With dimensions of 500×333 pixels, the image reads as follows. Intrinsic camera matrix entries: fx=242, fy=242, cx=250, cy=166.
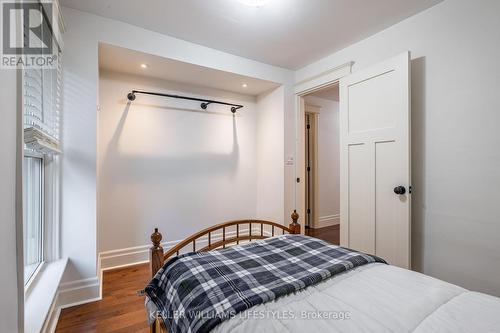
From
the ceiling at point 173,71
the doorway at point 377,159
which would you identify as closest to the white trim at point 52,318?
the ceiling at point 173,71

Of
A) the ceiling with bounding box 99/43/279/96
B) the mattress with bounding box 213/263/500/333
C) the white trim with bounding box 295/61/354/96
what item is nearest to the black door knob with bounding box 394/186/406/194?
the mattress with bounding box 213/263/500/333

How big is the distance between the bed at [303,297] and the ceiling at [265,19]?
1.90 metres

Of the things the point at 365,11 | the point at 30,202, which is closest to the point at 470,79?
the point at 365,11

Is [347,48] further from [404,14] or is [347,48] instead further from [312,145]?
[312,145]

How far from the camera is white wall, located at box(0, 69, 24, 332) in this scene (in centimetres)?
77

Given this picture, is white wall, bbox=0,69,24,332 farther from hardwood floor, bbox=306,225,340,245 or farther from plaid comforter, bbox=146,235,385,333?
hardwood floor, bbox=306,225,340,245

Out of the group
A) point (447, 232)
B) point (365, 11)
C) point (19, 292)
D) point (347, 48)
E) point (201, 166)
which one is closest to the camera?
point (19, 292)

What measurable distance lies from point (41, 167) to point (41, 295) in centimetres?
94

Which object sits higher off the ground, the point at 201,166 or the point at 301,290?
the point at 201,166

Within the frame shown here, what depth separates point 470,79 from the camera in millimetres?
1828

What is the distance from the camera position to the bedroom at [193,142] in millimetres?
1212

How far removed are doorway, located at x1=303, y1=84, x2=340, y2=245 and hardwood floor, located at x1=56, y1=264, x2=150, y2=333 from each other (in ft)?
10.1

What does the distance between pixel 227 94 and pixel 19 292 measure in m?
3.12

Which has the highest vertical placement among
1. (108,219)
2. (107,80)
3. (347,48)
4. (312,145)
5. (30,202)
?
(347,48)
